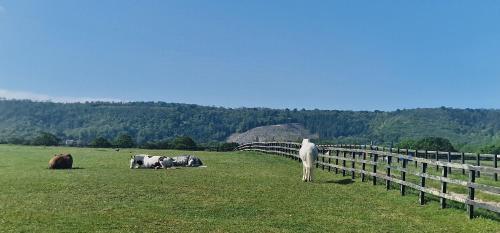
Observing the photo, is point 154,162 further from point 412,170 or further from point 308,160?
point 412,170

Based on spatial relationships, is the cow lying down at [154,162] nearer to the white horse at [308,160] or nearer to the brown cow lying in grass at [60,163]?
the brown cow lying in grass at [60,163]

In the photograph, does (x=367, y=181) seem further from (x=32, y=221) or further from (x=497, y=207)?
(x=32, y=221)

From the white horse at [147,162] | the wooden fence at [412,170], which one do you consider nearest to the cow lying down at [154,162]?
the white horse at [147,162]

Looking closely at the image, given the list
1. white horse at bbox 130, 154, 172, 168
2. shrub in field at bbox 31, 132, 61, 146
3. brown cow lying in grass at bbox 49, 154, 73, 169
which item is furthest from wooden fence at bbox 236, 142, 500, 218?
shrub in field at bbox 31, 132, 61, 146

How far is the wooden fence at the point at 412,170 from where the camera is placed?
44.4ft

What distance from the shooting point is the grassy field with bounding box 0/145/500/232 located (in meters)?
12.3

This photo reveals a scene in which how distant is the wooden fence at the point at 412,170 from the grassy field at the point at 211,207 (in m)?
0.42

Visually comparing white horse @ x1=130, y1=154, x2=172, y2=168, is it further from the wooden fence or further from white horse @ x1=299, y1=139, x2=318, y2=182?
the wooden fence

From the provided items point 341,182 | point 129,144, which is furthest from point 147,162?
point 129,144

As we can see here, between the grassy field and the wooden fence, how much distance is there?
42 centimetres

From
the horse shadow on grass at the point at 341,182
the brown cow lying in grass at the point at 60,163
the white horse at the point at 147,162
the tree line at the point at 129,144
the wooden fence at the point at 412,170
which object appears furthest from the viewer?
the tree line at the point at 129,144

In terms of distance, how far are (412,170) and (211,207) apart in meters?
6.94

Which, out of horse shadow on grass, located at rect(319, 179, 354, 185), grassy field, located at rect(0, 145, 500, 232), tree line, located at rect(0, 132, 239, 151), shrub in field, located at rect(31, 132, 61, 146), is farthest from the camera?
shrub in field, located at rect(31, 132, 61, 146)

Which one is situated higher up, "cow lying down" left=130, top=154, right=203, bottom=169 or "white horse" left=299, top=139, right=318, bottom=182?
"white horse" left=299, top=139, right=318, bottom=182
